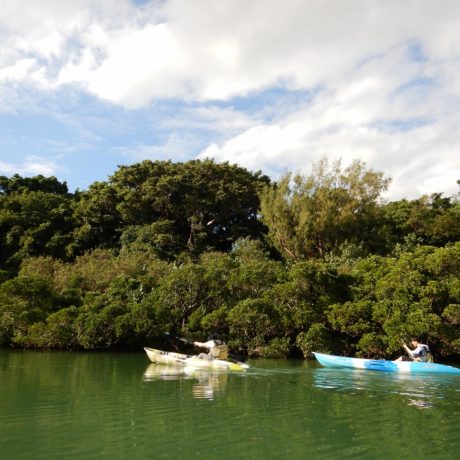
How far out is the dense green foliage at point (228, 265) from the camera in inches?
817

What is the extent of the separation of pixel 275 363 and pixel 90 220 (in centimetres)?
2281

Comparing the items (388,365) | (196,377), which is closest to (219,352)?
(196,377)

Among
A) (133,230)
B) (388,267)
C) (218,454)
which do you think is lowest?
(218,454)

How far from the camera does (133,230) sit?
3675cm

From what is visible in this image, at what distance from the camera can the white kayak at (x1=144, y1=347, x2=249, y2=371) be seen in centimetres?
1688

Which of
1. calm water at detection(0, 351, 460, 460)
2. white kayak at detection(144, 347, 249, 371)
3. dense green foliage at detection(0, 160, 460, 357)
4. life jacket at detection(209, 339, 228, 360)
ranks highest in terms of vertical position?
dense green foliage at detection(0, 160, 460, 357)

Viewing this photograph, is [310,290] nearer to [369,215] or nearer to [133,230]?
[369,215]

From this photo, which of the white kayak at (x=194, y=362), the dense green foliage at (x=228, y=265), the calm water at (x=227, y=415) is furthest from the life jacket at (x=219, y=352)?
the dense green foliage at (x=228, y=265)

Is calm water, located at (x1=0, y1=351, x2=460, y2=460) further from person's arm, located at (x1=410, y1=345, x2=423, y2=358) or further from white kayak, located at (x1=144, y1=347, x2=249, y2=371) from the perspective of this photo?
person's arm, located at (x1=410, y1=345, x2=423, y2=358)

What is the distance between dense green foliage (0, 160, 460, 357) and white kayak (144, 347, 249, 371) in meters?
3.12

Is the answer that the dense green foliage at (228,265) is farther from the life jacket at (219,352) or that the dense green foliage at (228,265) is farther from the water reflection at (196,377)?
the water reflection at (196,377)

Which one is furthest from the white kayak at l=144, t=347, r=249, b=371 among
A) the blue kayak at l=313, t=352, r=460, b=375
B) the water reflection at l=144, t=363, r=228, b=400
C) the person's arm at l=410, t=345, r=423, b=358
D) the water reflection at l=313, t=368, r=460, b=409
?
the person's arm at l=410, t=345, r=423, b=358

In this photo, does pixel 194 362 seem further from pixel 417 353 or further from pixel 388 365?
pixel 417 353

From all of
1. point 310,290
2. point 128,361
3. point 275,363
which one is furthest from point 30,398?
point 310,290
